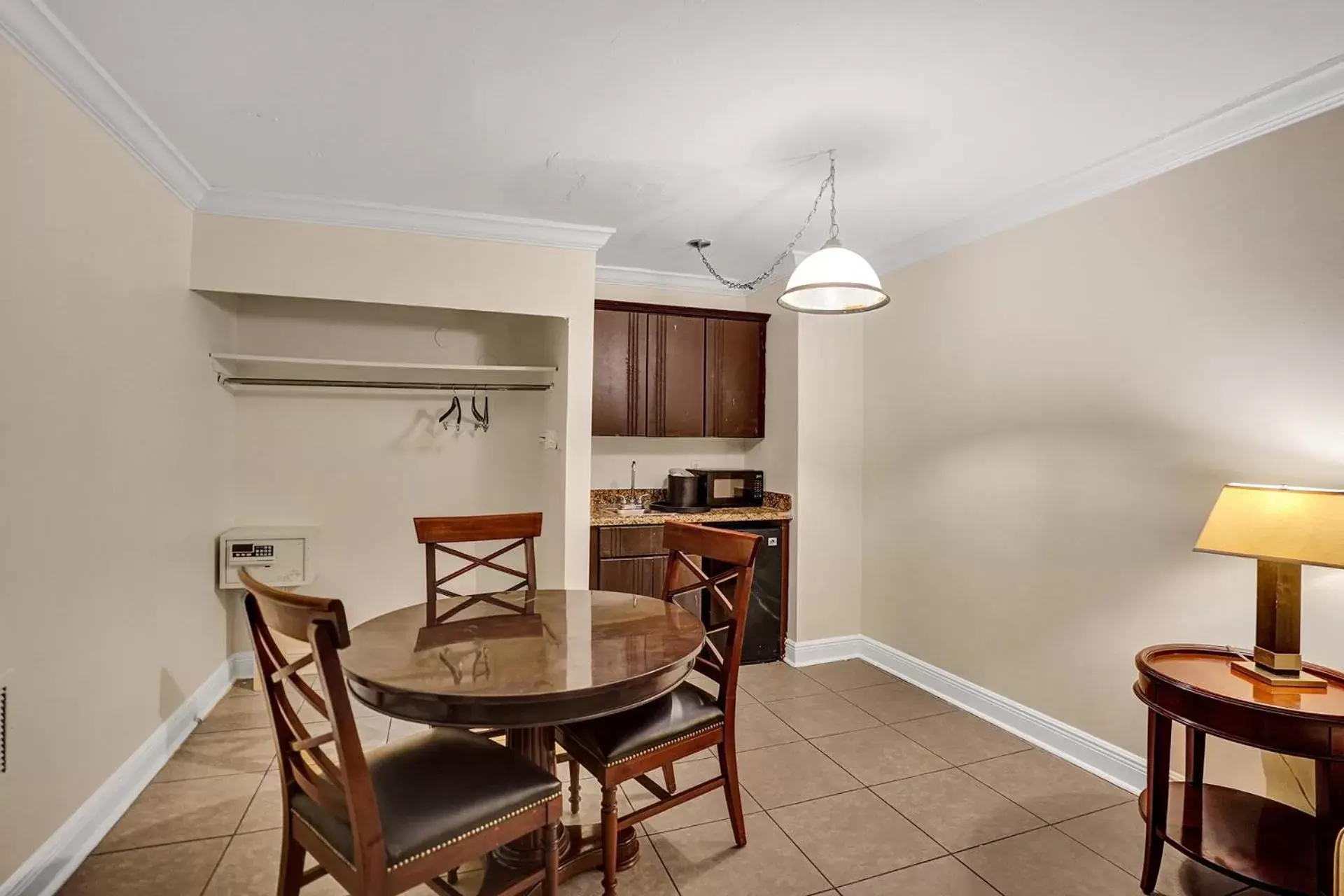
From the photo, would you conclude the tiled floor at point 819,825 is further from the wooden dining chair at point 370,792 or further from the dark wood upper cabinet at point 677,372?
the dark wood upper cabinet at point 677,372

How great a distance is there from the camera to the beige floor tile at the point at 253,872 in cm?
201

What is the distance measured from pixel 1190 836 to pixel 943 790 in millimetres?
848

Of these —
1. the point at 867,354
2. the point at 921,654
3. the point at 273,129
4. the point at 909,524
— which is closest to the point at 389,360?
the point at 273,129

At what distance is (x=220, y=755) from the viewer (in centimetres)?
287

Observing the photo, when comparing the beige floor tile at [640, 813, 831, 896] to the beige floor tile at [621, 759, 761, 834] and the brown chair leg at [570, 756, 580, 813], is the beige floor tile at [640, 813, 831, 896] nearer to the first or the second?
the beige floor tile at [621, 759, 761, 834]

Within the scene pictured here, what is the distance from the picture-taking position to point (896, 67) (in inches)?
81.2

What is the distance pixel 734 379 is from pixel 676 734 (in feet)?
9.07

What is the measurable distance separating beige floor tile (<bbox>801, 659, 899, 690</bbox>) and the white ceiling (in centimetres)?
257

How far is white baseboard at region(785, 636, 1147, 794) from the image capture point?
2.69 meters

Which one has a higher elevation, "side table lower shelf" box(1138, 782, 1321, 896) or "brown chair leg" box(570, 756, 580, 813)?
"side table lower shelf" box(1138, 782, 1321, 896)

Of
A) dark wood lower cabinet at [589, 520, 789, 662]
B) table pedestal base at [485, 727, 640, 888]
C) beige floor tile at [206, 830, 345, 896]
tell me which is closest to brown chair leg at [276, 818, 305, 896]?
beige floor tile at [206, 830, 345, 896]

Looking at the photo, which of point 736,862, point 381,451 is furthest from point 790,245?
point 736,862

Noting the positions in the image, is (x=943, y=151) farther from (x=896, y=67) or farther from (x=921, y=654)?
(x=921, y=654)

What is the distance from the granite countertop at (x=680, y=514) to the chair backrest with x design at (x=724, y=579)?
103 centimetres
